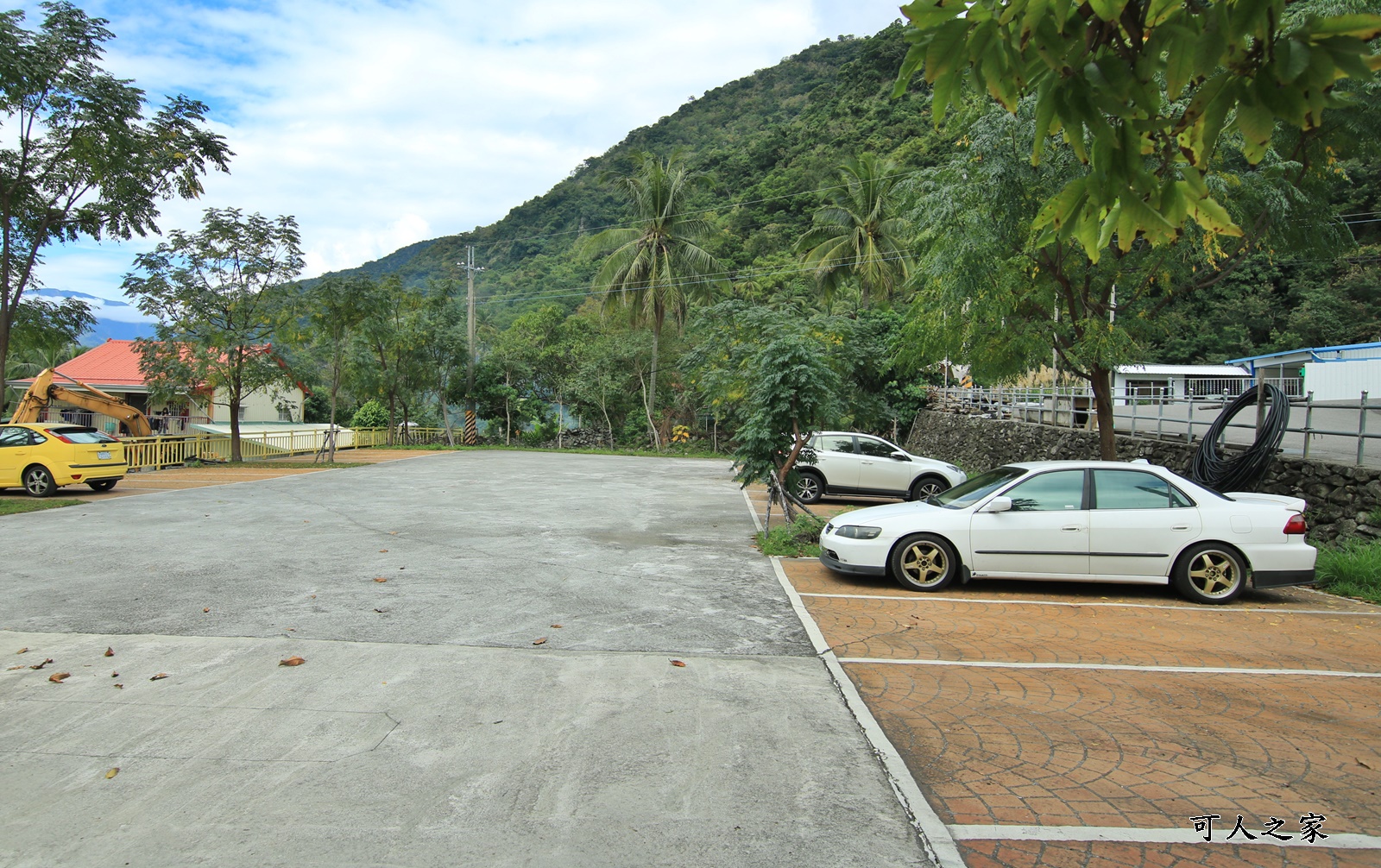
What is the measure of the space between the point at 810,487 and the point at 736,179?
43.4 meters

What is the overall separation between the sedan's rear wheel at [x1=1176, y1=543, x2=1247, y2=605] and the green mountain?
100 feet

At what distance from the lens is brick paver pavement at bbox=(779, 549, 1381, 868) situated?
11.0ft

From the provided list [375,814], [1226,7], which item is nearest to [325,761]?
[375,814]

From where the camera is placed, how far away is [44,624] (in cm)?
638

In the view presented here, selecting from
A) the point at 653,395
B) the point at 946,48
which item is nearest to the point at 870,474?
the point at 946,48

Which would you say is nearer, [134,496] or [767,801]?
[767,801]

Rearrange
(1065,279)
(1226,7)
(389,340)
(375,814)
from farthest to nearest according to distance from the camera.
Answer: (389,340) < (1065,279) < (375,814) < (1226,7)

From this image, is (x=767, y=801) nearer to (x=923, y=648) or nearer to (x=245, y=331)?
(x=923, y=648)

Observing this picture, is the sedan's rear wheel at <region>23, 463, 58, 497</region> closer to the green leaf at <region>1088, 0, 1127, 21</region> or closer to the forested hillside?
the forested hillside

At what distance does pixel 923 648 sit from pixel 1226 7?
4696 millimetres

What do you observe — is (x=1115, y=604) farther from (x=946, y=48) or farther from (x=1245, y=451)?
(x=946, y=48)

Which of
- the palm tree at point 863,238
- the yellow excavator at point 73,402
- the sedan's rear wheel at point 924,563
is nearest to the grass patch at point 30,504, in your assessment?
the yellow excavator at point 73,402

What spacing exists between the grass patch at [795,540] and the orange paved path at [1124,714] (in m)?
2.36

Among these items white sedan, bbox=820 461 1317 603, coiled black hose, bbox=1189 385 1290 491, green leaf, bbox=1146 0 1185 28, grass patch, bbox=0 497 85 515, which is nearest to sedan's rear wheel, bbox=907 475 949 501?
coiled black hose, bbox=1189 385 1290 491
